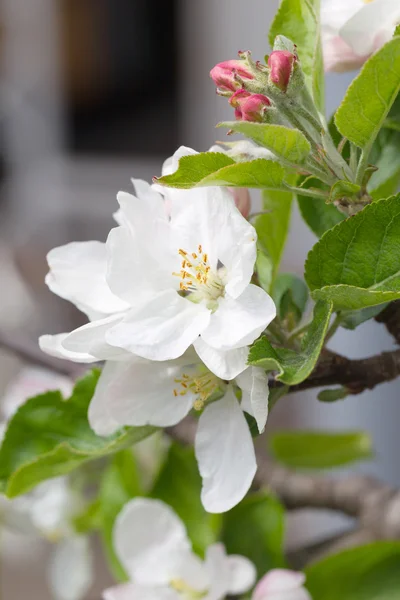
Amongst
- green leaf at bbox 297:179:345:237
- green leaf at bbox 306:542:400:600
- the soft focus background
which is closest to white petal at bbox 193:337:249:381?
green leaf at bbox 297:179:345:237

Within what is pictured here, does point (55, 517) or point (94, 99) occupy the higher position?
point (55, 517)

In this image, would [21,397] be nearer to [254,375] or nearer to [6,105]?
[254,375]

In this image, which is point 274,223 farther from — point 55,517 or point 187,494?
point 55,517

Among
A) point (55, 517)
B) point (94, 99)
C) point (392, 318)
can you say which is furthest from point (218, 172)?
point (94, 99)

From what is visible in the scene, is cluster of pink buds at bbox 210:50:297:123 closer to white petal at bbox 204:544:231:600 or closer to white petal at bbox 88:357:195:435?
white petal at bbox 88:357:195:435

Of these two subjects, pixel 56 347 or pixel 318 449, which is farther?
pixel 318 449

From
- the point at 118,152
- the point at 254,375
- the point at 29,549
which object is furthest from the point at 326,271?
the point at 118,152
